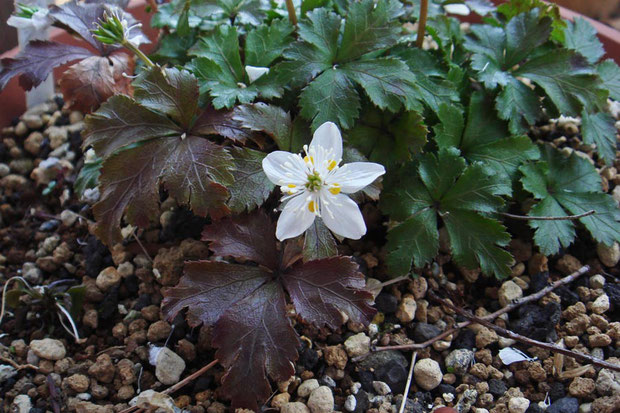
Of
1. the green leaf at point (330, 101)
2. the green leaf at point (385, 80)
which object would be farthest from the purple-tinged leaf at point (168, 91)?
the green leaf at point (385, 80)

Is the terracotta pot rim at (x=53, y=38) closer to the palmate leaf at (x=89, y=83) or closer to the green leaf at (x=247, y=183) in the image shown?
the palmate leaf at (x=89, y=83)

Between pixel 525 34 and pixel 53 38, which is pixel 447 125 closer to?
pixel 525 34

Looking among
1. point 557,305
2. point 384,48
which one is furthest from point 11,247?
point 557,305

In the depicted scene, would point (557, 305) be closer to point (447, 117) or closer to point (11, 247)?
point (447, 117)

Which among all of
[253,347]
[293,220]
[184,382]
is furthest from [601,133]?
[184,382]

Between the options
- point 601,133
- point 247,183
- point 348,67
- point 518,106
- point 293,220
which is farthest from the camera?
point 601,133

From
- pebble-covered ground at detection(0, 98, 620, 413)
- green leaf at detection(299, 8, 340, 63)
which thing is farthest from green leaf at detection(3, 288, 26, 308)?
green leaf at detection(299, 8, 340, 63)

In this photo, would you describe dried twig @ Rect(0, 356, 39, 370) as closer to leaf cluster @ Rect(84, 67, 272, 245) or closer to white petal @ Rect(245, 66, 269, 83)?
leaf cluster @ Rect(84, 67, 272, 245)
